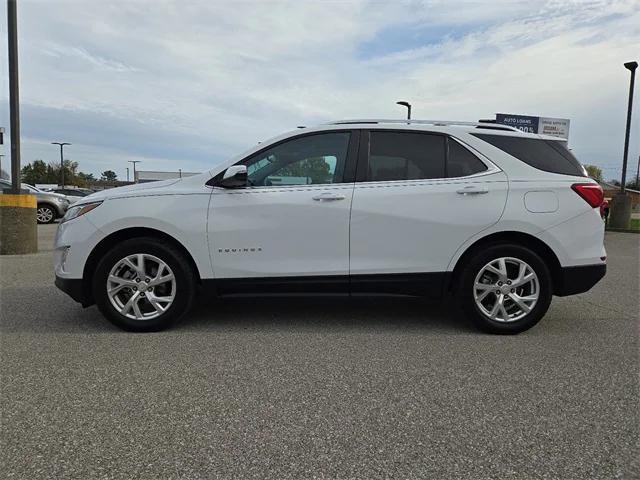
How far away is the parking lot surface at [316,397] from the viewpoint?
2.31 meters

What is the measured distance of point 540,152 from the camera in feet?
14.6

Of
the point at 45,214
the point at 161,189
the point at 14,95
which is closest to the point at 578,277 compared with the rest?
the point at 161,189

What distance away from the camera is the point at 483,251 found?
4281 millimetres

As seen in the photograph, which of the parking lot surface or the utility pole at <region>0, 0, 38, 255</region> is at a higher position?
the utility pole at <region>0, 0, 38, 255</region>

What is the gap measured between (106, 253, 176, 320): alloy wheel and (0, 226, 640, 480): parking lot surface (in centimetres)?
24

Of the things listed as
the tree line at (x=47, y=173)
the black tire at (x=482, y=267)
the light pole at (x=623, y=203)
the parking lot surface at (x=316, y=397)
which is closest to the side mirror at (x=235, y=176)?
the parking lot surface at (x=316, y=397)

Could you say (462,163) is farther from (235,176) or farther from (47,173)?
(47,173)

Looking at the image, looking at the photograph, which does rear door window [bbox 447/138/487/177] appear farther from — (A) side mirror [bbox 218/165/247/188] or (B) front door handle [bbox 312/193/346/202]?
(A) side mirror [bbox 218/165/247/188]

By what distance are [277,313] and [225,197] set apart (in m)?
1.36

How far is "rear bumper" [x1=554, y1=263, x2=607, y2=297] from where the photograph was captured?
170 inches

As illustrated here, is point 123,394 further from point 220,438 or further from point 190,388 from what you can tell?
point 220,438

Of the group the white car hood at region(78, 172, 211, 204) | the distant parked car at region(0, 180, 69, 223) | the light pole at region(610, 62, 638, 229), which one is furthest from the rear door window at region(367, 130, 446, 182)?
the light pole at region(610, 62, 638, 229)

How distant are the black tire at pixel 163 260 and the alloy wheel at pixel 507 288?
2501 millimetres

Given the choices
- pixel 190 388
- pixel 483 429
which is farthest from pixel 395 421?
pixel 190 388
